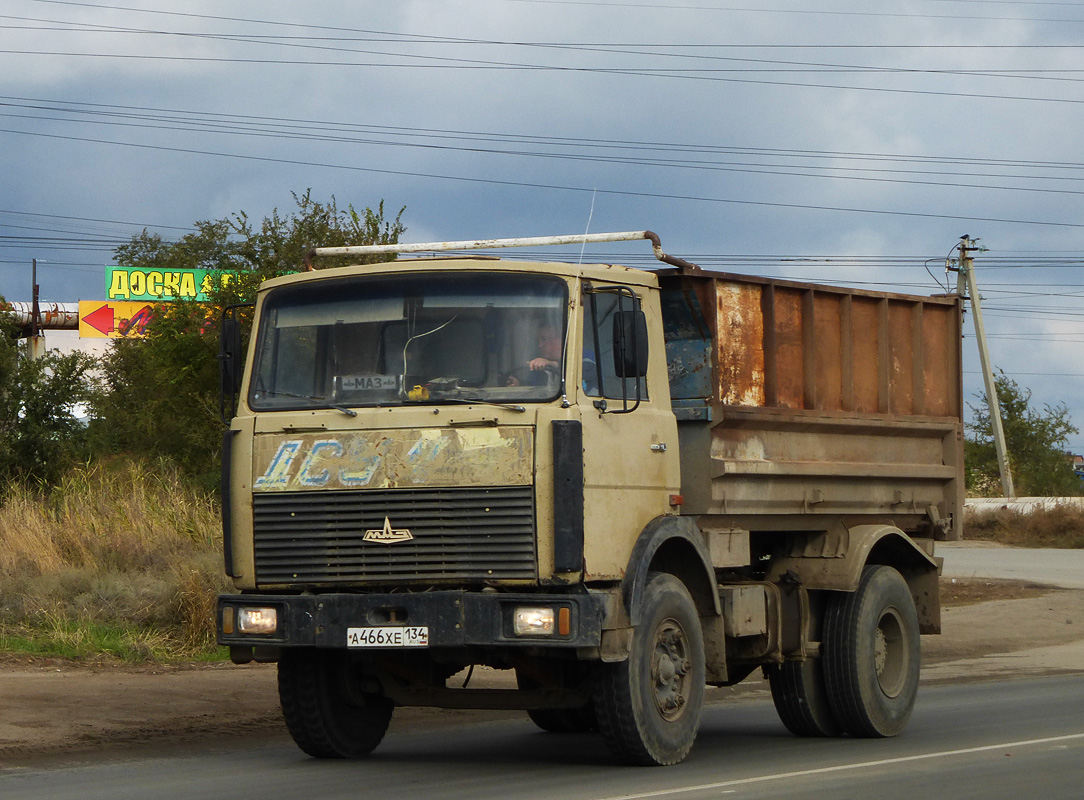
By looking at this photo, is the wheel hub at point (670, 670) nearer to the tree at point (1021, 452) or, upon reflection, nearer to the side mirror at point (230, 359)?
the side mirror at point (230, 359)

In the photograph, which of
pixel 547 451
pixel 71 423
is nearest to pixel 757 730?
pixel 547 451

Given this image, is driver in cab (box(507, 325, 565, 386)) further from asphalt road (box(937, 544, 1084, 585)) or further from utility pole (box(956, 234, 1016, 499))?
utility pole (box(956, 234, 1016, 499))

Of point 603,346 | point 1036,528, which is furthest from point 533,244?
point 1036,528

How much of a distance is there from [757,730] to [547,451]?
178 inches

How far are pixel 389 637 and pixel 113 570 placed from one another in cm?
922

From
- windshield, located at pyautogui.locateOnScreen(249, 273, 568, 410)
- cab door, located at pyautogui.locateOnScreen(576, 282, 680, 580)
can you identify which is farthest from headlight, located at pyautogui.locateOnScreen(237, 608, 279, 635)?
cab door, located at pyautogui.locateOnScreen(576, 282, 680, 580)

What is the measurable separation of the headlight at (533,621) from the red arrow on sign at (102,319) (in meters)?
72.5

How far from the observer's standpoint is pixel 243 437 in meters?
8.92

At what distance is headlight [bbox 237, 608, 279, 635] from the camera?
8.72 metres

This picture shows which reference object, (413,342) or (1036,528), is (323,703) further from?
(1036,528)

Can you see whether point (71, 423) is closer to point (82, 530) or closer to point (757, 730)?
point (82, 530)

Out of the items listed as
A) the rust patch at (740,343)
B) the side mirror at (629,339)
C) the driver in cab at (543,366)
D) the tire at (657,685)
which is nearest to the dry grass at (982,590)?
the rust patch at (740,343)

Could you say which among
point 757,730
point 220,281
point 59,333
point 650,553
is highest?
point 59,333

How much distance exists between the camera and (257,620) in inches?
345
